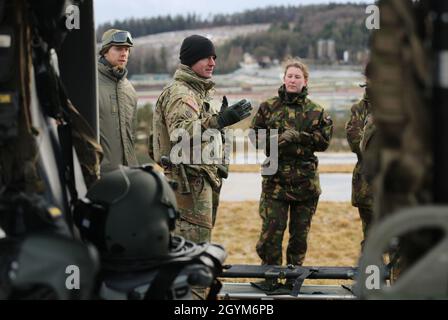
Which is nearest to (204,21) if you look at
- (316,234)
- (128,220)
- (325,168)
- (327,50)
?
(327,50)

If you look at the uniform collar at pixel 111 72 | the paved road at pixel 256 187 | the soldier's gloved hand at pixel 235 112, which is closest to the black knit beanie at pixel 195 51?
the soldier's gloved hand at pixel 235 112

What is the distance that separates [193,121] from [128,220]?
Answer: 2.62m

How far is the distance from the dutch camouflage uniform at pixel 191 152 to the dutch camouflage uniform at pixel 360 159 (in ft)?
4.08

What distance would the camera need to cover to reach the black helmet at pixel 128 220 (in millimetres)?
3762

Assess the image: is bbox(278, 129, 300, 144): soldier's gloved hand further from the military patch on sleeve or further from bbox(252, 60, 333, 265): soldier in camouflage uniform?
the military patch on sleeve

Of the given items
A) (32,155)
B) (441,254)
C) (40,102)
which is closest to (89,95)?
(40,102)

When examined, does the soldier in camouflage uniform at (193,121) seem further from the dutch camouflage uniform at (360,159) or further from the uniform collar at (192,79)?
the dutch camouflage uniform at (360,159)

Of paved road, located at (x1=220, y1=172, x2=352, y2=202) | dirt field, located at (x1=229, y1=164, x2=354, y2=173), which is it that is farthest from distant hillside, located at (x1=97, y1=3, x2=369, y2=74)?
paved road, located at (x1=220, y1=172, x2=352, y2=202)

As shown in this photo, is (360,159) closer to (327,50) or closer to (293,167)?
(293,167)

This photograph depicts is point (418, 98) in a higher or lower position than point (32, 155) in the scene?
higher

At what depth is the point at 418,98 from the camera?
9.02 ft

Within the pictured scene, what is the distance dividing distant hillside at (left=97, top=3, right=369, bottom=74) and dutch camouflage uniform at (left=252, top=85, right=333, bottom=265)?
18.1 metres

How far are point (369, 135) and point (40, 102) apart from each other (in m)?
2.77

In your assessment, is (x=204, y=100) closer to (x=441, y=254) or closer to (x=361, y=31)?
(x=441, y=254)
